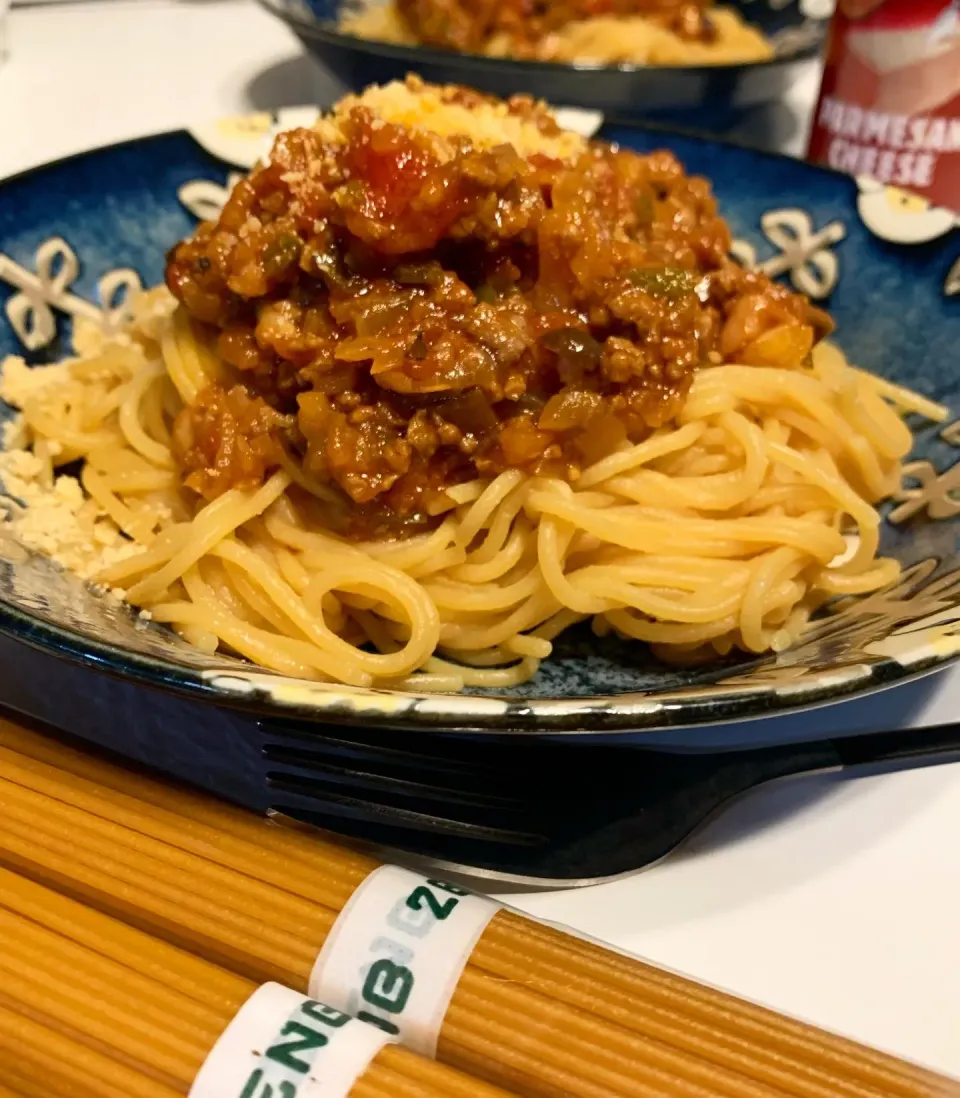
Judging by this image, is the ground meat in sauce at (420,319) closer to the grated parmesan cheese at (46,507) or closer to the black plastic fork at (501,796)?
the grated parmesan cheese at (46,507)

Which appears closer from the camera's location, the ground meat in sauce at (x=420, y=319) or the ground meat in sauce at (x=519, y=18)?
the ground meat in sauce at (x=420, y=319)

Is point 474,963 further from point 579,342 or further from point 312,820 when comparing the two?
point 579,342

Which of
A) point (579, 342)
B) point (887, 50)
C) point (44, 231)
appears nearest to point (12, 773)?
point (579, 342)

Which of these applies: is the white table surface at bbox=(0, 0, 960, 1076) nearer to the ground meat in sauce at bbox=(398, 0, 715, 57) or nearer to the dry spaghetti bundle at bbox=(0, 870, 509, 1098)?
the dry spaghetti bundle at bbox=(0, 870, 509, 1098)

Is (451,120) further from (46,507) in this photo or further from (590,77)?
(590,77)

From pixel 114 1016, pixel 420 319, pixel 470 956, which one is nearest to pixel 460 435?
pixel 420 319

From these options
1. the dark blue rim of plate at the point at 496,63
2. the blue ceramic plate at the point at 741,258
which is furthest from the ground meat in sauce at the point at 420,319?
the dark blue rim of plate at the point at 496,63

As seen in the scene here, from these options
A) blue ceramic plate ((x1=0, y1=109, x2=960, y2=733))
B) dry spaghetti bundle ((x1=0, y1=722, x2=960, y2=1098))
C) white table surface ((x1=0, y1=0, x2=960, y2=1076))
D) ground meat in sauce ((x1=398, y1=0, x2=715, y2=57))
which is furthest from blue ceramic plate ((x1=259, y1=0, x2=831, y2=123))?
dry spaghetti bundle ((x1=0, y1=722, x2=960, y2=1098))
